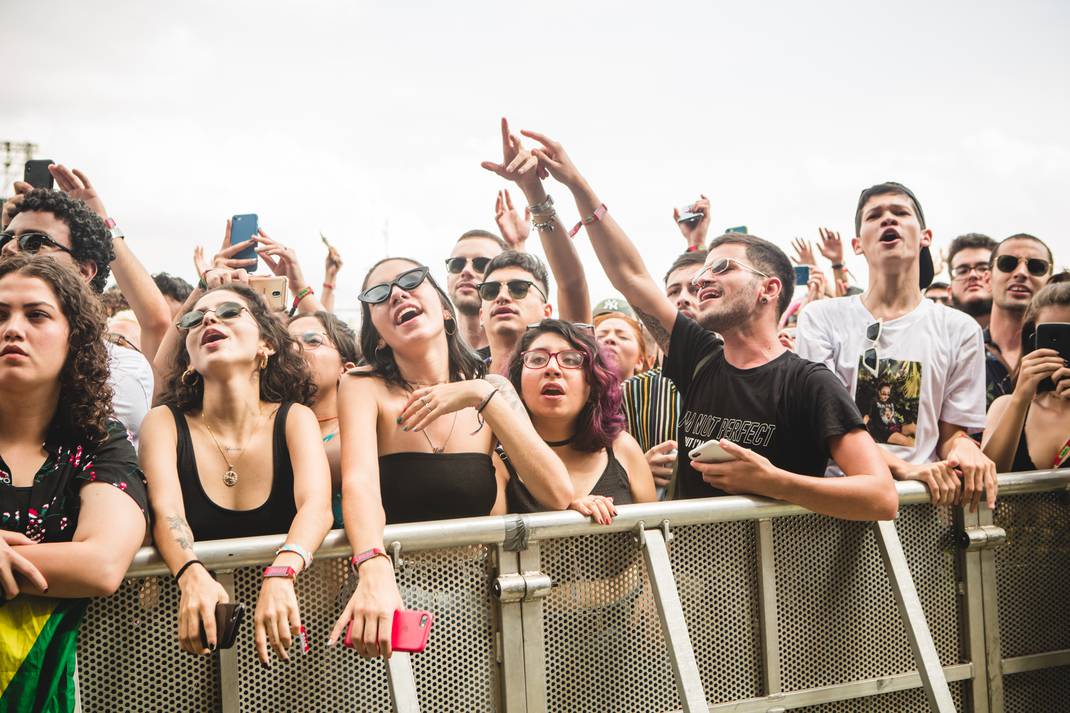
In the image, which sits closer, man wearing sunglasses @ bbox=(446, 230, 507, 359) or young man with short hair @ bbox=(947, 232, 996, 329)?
man wearing sunglasses @ bbox=(446, 230, 507, 359)

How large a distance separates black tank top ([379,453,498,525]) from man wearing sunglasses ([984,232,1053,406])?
3488 millimetres

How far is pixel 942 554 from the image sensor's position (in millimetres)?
3303

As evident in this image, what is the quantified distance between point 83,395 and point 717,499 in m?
2.10

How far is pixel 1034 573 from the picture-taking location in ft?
11.2

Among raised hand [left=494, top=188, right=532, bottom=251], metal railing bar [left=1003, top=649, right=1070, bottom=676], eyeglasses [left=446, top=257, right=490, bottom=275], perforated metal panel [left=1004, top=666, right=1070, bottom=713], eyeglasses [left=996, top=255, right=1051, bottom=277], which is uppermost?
raised hand [left=494, top=188, right=532, bottom=251]

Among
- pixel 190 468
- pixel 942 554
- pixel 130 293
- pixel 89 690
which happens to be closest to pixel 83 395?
pixel 190 468

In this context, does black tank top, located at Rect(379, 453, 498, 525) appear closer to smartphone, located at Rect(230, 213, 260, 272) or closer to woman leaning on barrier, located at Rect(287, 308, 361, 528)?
woman leaning on barrier, located at Rect(287, 308, 361, 528)

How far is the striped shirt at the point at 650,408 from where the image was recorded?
4504 mm

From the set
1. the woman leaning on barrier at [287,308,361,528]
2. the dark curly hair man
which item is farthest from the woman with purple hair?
the dark curly hair man

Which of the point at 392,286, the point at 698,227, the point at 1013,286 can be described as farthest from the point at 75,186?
the point at 1013,286

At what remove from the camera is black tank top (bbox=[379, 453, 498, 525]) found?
293 cm

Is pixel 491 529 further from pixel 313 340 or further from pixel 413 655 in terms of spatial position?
pixel 313 340

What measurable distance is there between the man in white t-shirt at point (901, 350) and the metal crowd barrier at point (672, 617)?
460 mm

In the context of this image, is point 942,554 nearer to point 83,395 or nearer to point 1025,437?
point 1025,437
